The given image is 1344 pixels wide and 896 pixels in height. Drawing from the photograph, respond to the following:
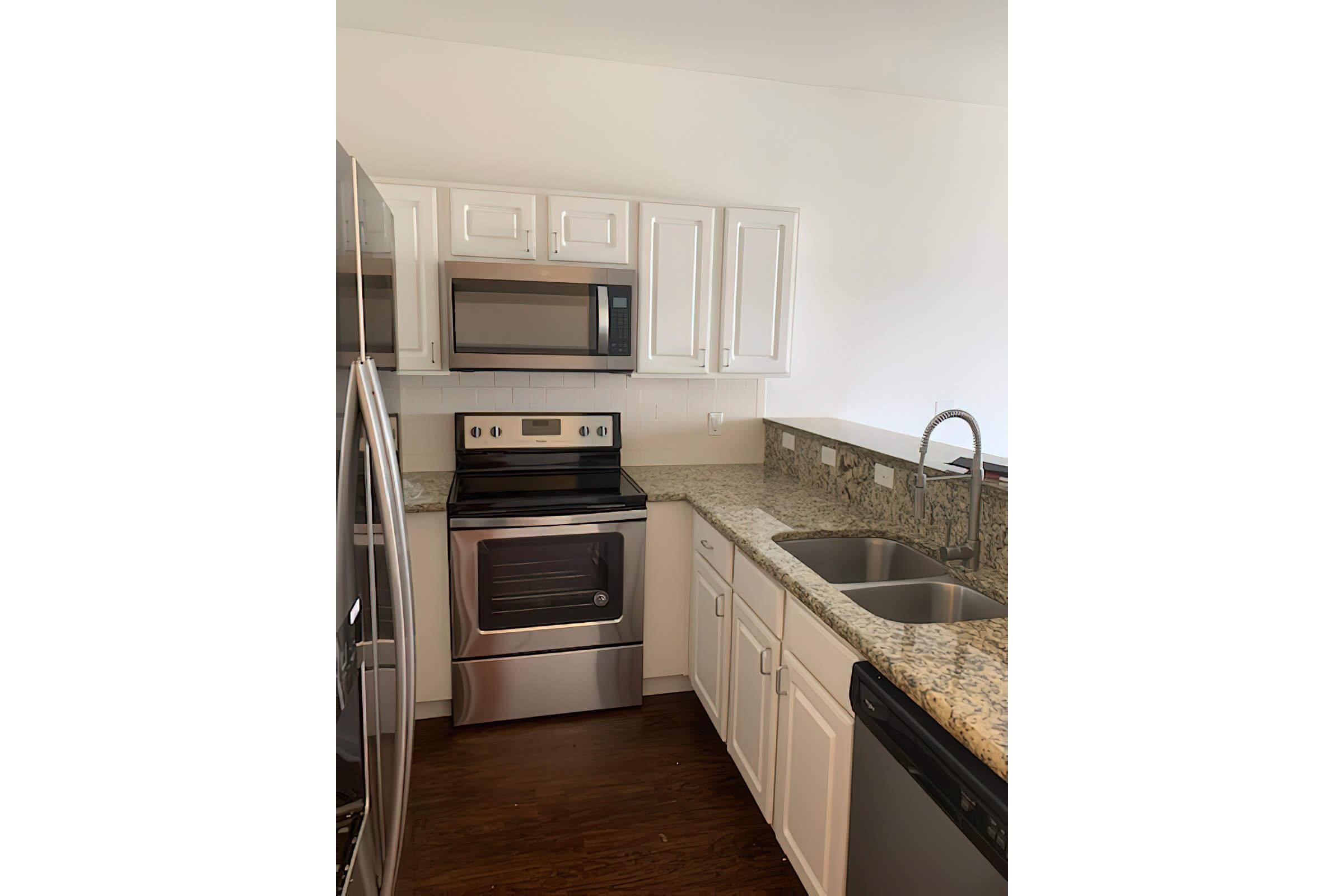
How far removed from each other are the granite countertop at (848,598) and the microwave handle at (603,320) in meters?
0.57

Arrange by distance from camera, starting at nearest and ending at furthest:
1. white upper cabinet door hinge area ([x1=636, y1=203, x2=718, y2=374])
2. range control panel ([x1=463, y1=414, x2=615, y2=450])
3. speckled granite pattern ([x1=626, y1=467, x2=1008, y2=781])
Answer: speckled granite pattern ([x1=626, y1=467, x2=1008, y2=781]), white upper cabinet door hinge area ([x1=636, y1=203, x2=718, y2=374]), range control panel ([x1=463, y1=414, x2=615, y2=450])

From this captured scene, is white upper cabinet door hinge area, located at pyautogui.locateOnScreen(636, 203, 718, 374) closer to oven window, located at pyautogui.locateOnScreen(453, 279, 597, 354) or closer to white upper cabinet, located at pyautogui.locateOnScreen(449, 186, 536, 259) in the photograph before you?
oven window, located at pyautogui.locateOnScreen(453, 279, 597, 354)

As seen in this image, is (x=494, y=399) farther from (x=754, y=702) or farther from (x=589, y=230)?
(x=754, y=702)

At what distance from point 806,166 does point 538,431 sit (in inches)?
67.3

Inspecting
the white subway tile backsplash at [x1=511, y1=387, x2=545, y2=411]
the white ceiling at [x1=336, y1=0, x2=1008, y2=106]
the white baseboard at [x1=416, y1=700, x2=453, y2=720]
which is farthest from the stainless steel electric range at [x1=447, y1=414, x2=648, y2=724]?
the white ceiling at [x1=336, y1=0, x2=1008, y2=106]

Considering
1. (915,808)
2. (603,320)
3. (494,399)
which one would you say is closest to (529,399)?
(494,399)

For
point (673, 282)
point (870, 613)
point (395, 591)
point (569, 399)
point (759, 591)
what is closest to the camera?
point (395, 591)

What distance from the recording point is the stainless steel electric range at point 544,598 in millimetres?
2580

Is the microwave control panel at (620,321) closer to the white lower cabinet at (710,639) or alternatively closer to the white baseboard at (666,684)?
the white lower cabinet at (710,639)

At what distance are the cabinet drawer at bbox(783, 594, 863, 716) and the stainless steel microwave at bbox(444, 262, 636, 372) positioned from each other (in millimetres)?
1351

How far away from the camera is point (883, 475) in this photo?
245cm

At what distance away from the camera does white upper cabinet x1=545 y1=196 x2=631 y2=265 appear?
9.18 ft
